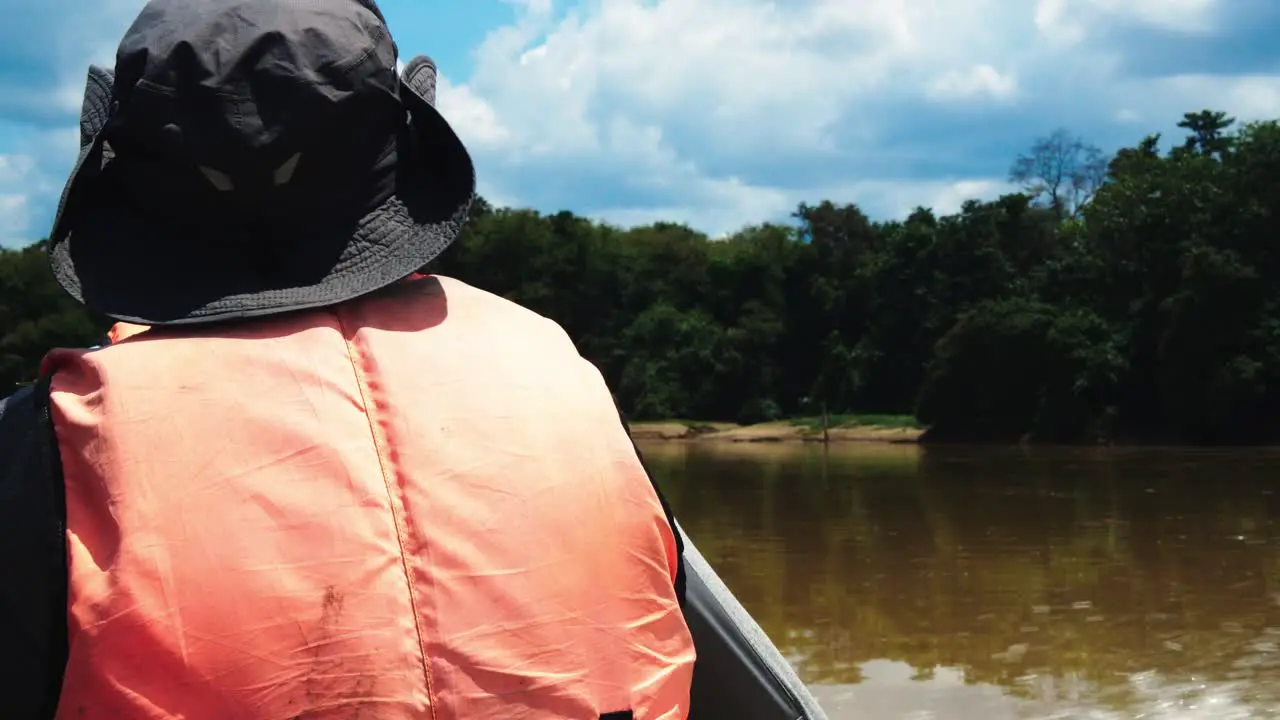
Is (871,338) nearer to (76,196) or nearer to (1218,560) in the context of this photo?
(1218,560)

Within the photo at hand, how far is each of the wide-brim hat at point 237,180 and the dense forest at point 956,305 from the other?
22.9 m

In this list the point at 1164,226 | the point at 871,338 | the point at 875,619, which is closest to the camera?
the point at 875,619

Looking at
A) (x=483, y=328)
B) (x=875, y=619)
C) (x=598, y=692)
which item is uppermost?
(x=483, y=328)

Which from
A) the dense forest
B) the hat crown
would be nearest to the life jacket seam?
the hat crown

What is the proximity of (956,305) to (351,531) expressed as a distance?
49.0 meters

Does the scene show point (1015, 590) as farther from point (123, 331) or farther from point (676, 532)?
point (123, 331)

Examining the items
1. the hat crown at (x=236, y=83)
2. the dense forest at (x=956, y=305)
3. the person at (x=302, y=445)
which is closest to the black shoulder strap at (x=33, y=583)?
the person at (x=302, y=445)

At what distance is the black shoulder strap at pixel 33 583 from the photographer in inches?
43.8

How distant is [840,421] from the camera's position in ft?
162

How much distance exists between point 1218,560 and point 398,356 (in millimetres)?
13860

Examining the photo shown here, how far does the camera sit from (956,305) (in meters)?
48.8

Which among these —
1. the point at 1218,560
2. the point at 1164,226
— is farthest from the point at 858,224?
the point at 1218,560

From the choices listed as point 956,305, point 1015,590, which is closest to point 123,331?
point 1015,590

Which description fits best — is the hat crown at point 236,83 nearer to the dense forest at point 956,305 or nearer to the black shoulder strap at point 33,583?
the black shoulder strap at point 33,583
